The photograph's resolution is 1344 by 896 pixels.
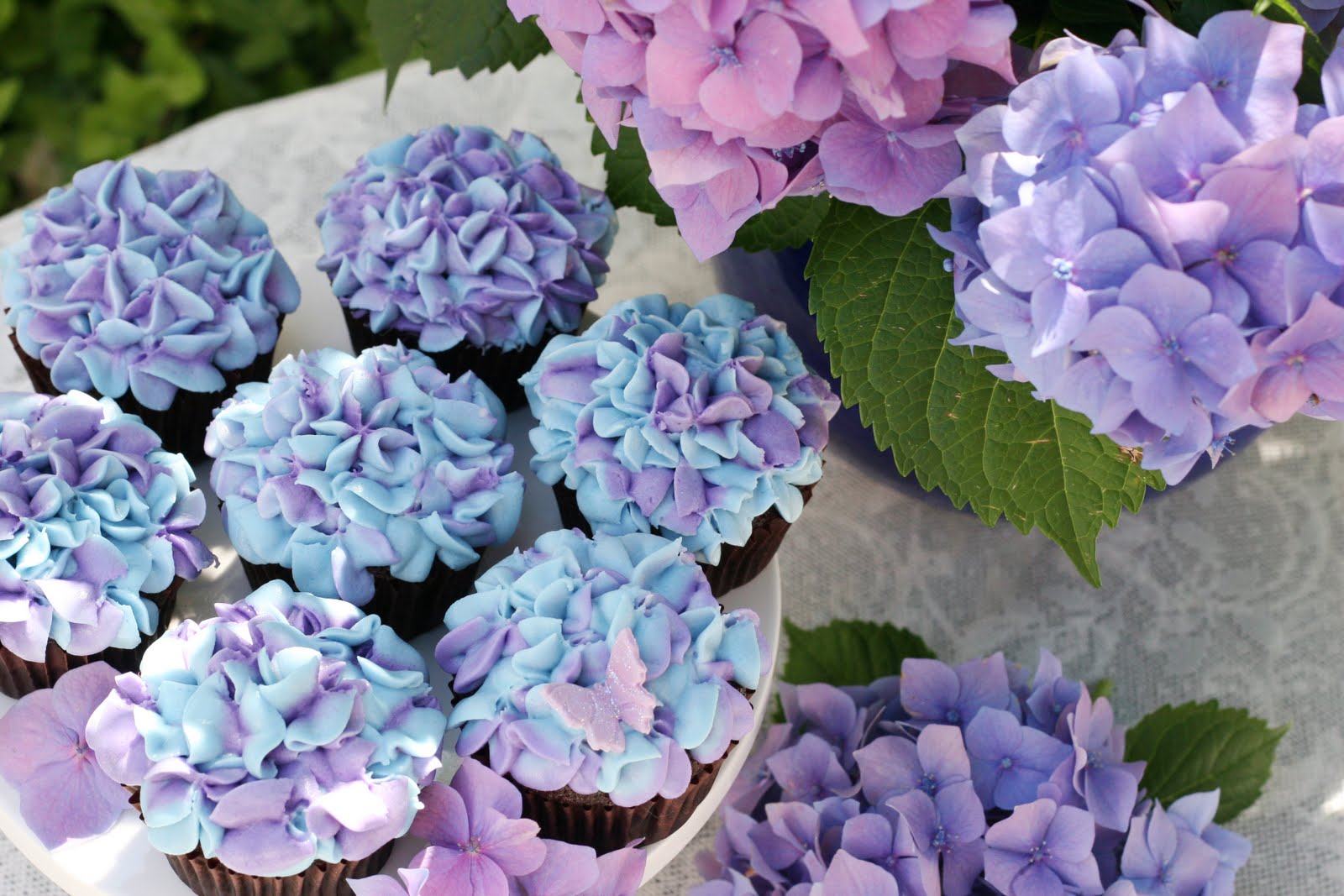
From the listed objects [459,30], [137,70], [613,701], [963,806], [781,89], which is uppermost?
[781,89]

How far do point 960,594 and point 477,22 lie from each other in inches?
18.2

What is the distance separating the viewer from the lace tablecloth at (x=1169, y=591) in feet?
2.80

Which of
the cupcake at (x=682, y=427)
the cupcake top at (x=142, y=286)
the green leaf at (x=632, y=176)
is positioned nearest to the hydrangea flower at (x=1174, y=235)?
the cupcake at (x=682, y=427)

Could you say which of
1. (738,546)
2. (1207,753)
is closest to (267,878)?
(738,546)

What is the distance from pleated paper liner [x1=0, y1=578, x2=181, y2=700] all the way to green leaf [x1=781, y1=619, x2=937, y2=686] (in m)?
0.34

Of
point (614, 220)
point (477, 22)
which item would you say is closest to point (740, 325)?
point (614, 220)

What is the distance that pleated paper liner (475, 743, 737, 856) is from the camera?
61 cm

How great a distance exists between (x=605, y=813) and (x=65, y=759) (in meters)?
0.23

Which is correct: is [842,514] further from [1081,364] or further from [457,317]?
[1081,364]

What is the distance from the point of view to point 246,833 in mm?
551

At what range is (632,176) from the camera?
76 centimetres

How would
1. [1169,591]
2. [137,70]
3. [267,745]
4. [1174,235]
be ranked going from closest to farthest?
1. [1174,235]
2. [267,745]
3. [1169,591]
4. [137,70]

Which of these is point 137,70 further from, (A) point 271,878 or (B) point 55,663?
(A) point 271,878

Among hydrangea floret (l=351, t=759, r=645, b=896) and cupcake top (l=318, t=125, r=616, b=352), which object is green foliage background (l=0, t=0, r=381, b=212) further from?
hydrangea floret (l=351, t=759, r=645, b=896)
